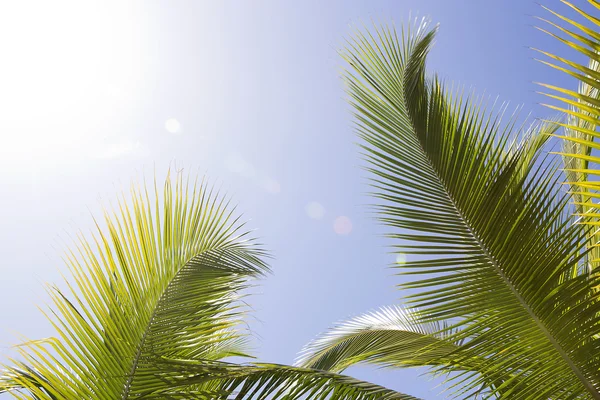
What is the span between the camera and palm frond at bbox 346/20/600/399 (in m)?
2.11

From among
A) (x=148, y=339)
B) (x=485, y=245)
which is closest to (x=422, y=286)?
(x=485, y=245)

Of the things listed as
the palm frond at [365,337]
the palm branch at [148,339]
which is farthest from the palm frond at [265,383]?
the palm frond at [365,337]

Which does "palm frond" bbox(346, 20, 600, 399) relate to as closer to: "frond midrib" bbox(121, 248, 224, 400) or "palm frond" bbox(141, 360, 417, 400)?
"palm frond" bbox(141, 360, 417, 400)

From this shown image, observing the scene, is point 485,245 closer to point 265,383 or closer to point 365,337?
point 265,383

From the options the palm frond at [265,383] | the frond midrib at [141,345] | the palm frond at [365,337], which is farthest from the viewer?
the palm frond at [365,337]

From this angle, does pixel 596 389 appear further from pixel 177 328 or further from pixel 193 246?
pixel 193 246

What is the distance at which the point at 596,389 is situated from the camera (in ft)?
6.90

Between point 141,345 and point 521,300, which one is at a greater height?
point 141,345

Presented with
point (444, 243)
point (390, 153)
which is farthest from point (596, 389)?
point (390, 153)

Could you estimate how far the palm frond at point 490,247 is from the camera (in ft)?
6.92

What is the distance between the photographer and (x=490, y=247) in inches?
90.5

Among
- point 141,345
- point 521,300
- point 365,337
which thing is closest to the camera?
point 521,300

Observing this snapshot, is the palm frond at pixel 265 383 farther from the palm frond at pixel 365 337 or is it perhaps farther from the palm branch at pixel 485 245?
the palm frond at pixel 365 337

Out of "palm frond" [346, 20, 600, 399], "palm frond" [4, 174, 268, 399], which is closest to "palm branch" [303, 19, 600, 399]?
"palm frond" [346, 20, 600, 399]
